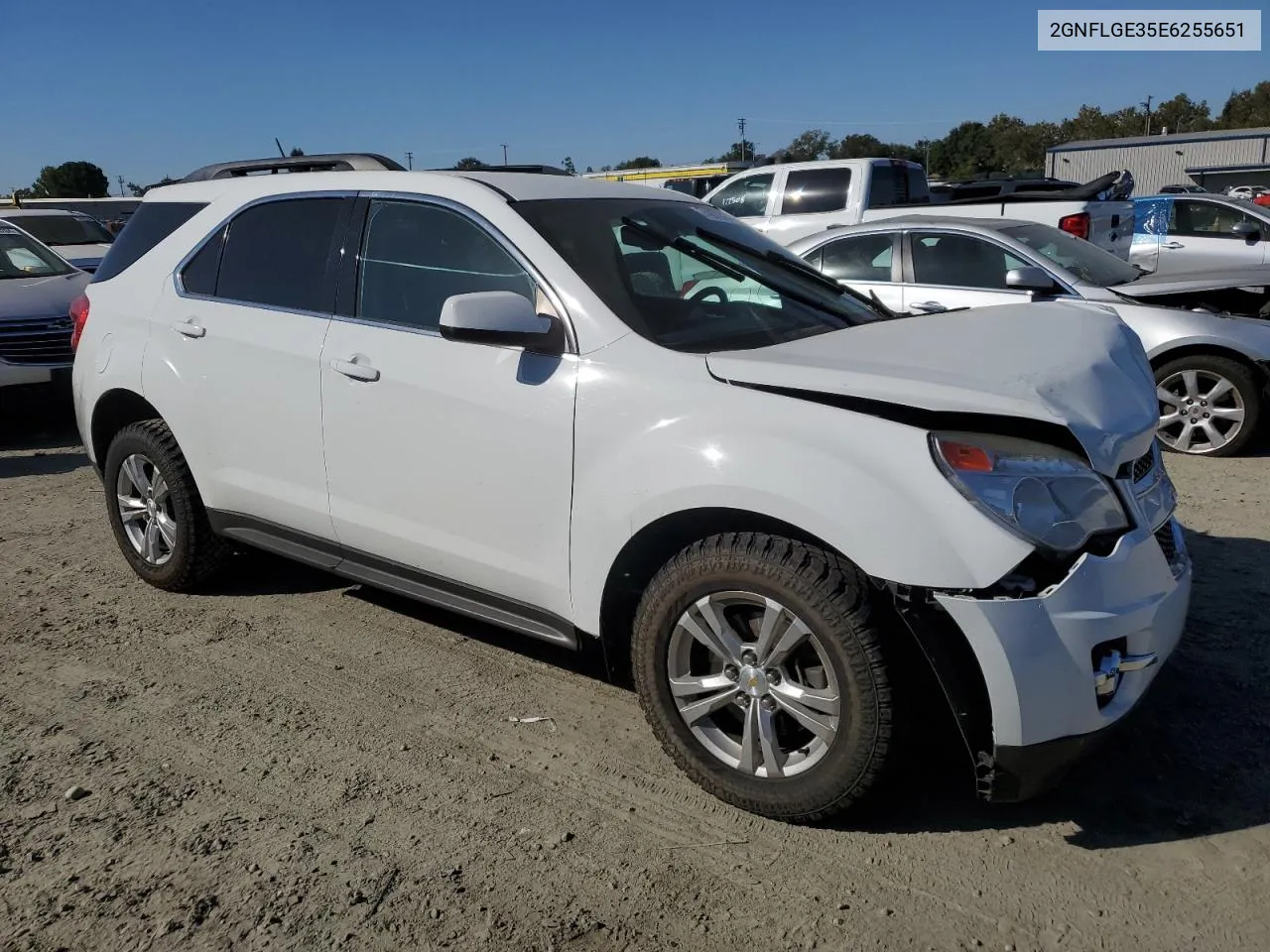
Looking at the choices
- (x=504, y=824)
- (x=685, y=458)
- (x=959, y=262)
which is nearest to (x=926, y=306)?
(x=959, y=262)

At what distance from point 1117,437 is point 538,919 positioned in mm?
1956

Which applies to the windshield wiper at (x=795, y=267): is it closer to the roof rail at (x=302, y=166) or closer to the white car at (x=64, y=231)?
the roof rail at (x=302, y=166)

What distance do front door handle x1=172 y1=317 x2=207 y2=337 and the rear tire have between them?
230 inches

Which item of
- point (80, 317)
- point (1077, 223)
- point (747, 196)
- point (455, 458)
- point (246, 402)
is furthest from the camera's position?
point (747, 196)

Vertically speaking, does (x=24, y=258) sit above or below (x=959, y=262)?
above

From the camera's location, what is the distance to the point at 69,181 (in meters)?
78.6

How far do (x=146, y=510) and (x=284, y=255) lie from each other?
4.88 feet

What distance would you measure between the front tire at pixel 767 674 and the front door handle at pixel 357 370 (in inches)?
52.5

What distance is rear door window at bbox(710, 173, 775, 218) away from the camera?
1319 cm

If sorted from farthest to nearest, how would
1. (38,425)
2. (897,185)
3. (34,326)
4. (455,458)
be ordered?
1. (897,185)
2. (38,425)
3. (34,326)
4. (455,458)

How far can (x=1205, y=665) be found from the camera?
3.80 meters

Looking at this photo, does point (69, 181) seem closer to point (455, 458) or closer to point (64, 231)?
point (64, 231)

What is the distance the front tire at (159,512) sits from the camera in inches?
178

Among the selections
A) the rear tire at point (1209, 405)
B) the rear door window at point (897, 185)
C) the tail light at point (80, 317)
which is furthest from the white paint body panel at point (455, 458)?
the rear door window at point (897, 185)
